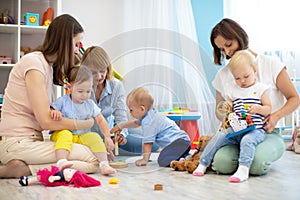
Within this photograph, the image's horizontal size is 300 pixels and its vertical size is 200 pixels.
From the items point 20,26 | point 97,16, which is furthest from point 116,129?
point 97,16

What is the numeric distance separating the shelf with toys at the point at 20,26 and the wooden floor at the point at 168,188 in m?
1.68

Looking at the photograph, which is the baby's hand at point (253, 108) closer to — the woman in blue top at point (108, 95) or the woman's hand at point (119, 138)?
the woman in blue top at point (108, 95)

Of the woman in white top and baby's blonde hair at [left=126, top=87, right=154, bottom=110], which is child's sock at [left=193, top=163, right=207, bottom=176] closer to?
the woman in white top

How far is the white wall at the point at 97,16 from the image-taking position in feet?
12.4

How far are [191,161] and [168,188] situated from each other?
43cm

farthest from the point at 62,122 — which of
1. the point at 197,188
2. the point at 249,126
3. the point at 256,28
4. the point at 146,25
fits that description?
the point at 256,28

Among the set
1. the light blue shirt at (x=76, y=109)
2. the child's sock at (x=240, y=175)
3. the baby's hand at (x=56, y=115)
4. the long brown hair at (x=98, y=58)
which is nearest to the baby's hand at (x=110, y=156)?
the light blue shirt at (x=76, y=109)

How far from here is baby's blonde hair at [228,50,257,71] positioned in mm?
1895

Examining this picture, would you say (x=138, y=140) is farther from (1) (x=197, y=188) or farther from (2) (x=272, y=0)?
(2) (x=272, y=0)

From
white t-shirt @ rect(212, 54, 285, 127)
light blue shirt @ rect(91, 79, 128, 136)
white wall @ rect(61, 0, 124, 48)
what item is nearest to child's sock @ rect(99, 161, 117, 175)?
light blue shirt @ rect(91, 79, 128, 136)

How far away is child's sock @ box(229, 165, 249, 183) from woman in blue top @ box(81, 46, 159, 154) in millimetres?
308

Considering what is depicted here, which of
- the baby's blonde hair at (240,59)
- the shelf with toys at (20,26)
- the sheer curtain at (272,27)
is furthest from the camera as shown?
the sheer curtain at (272,27)

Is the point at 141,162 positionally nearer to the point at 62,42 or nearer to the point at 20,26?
the point at 62,42

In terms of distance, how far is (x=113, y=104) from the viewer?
180 cm
